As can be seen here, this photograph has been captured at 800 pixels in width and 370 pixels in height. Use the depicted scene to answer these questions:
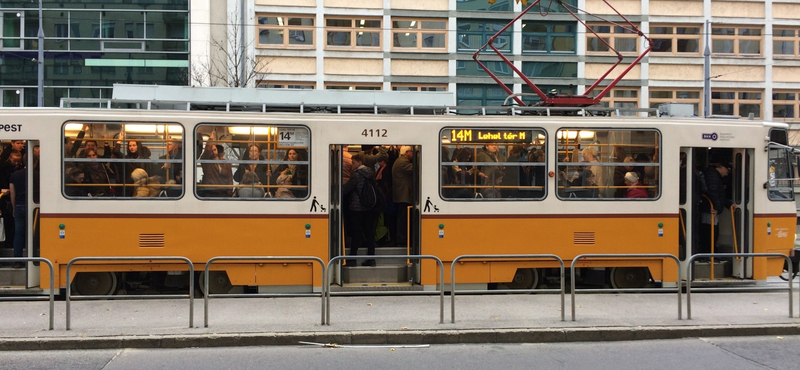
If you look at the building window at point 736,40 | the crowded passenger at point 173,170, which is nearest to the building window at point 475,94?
the building window at point 736,40

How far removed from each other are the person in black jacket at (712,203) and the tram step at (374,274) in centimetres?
508

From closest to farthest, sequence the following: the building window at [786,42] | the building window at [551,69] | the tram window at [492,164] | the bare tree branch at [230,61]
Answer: the tram window at [492,164]
the bare tree branch at [230,61]
the building window at [551,69]
the building window at [786,42]

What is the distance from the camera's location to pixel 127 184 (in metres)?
9.68

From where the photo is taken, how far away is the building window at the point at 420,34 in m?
31.4

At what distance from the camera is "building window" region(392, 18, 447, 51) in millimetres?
31359

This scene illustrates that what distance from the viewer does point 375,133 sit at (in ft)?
33.0

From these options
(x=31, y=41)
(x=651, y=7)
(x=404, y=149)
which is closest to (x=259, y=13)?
(x=31, y=41)

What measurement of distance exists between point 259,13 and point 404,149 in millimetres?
22133

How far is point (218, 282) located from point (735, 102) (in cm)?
3017

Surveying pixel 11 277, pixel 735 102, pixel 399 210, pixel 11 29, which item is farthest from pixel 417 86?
pixel 11 277

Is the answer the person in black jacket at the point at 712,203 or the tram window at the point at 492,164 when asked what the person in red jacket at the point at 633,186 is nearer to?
the person in black jacket at the point at 712,203

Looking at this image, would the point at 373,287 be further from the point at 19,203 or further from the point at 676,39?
the point at 676,39

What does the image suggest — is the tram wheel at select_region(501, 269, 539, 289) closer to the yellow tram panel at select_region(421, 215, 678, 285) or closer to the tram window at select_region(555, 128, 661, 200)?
the yellow tram panel at select_region(421, 215, 678, 285)

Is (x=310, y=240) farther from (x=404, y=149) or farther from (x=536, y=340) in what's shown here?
(x=536, y=340)
